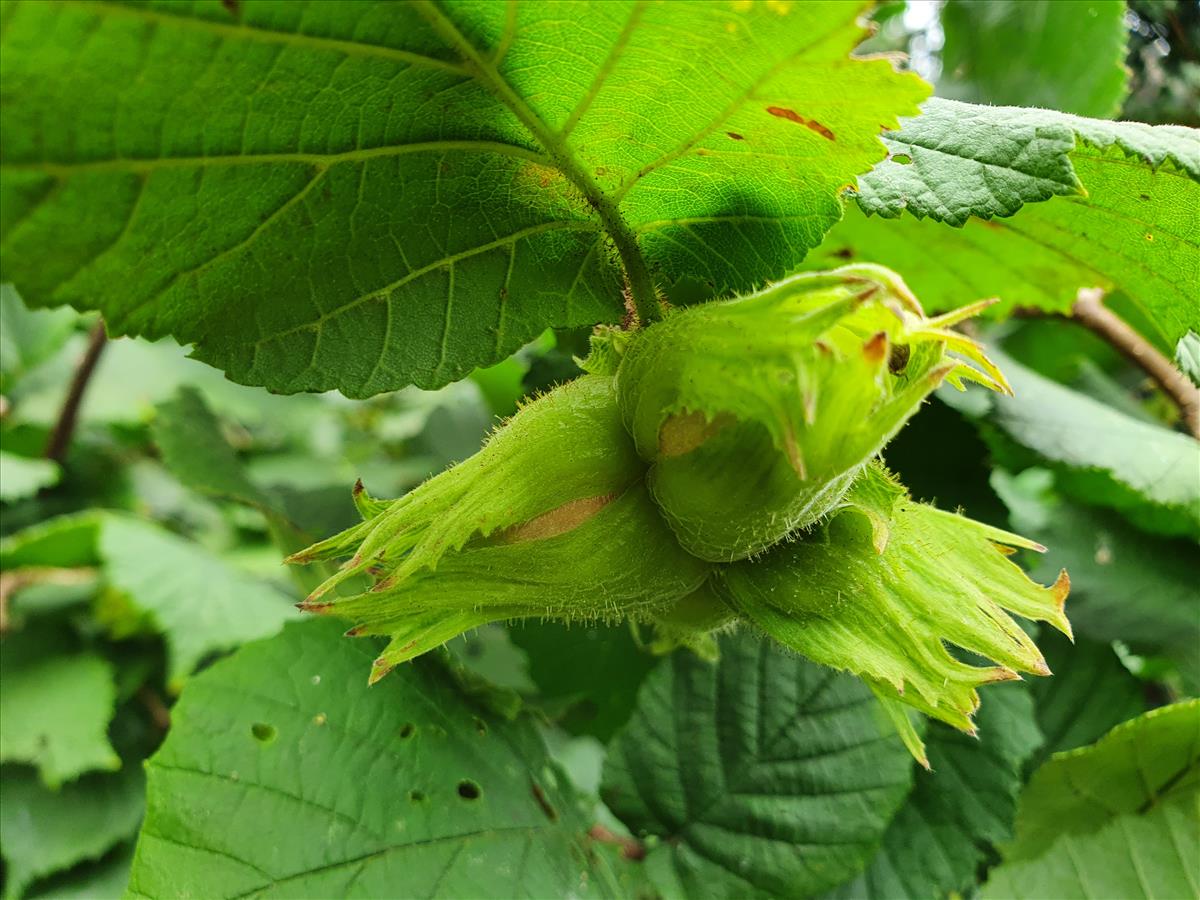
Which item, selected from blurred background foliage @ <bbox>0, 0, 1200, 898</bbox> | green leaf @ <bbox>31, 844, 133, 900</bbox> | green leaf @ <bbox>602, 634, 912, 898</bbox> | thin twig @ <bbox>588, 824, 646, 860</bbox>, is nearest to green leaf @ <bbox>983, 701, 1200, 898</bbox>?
green leaf @ <bbox>602, 634, 912, 898</bbox>

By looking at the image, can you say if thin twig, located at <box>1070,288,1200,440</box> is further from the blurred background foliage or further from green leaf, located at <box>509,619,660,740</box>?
green leaf, located at <box>509,619,660,740</box>

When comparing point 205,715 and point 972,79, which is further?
point 972,79

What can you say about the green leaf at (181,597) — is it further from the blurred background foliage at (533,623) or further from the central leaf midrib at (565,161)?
the central leaf midrib at (565,161)

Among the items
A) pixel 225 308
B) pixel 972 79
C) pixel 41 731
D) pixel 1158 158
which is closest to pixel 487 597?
pixel 225 308

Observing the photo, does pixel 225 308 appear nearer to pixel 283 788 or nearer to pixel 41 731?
pixel 283 788

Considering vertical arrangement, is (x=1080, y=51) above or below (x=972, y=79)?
above
